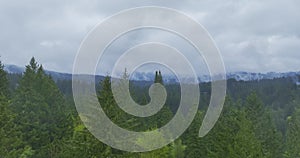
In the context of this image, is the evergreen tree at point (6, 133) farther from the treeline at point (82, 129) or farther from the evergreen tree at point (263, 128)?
the evergreen tree at point (263, 128)

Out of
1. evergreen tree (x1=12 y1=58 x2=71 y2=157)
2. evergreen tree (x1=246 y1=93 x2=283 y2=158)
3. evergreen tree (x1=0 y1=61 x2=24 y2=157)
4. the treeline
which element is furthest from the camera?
evergreen tree (x1=246 y1=93 x2=283 y2=158)

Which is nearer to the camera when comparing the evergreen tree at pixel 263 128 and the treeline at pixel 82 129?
the treeline at pixel 82 129

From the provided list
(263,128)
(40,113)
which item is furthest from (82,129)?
(263,128)

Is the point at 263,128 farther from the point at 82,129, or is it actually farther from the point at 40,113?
the point at 82,129

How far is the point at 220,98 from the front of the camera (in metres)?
21.0

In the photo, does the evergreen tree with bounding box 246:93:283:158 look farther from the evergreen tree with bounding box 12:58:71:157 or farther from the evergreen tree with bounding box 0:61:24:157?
the evergreen tree with bounding box 0:61:24:157

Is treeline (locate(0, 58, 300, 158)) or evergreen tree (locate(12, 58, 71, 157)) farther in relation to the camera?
evergreen tree (locate(12, 58, 71, 157))

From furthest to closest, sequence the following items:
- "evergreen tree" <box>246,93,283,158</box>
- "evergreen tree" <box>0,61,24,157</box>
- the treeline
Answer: "evergreen tree" <box>246,93,283,158</box> < "evergreen tree" <box>0,61,24,157</box> < the treeline

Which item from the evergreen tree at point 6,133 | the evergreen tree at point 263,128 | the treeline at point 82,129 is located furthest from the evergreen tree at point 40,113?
the evergreen tree at point 263,128

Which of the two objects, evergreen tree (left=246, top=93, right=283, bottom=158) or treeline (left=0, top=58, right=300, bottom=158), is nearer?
treeline (left=0, top=58, right=300, bottom=158)

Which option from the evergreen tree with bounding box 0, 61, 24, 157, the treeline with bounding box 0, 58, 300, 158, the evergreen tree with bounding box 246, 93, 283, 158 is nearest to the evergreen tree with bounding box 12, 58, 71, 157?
the treeline with bounding box 0, 58, 300, 158

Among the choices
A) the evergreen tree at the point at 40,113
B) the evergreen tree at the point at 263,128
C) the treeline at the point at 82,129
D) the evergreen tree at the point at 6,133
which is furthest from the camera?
the evergreen tree at the point at 263,128

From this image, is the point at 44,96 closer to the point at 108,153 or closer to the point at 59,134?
the point at 59,134

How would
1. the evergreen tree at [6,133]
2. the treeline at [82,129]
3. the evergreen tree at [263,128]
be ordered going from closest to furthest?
the treeline at [82,129], the evergreen tree at [6,133], the evergreen tree at [263,128]
